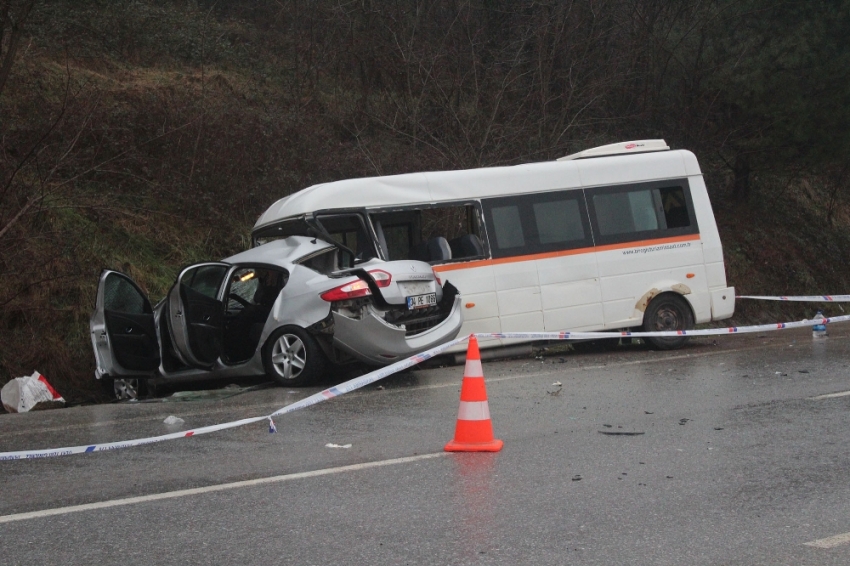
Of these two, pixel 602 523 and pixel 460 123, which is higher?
pixel 460 123

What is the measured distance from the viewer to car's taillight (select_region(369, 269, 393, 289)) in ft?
35.1

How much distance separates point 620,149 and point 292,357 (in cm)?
596

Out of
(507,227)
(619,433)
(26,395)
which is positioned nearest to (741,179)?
(507,227)

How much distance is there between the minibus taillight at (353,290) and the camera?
10.6 meters

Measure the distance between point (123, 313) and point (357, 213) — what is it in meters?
3.14

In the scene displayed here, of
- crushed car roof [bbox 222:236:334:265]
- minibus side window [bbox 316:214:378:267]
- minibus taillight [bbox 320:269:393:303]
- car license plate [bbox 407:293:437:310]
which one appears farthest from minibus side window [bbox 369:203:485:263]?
minibus taillight [bbox 320:269:393:303]

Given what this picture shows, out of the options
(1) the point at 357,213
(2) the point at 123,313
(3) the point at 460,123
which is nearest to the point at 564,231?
(1) the point at 357,213

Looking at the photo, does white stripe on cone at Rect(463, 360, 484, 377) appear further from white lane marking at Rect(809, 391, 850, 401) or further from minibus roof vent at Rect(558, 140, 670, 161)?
minibus roof vent at Rect(558, 140, 670, 161)

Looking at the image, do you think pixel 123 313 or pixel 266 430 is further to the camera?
pixel 123 313

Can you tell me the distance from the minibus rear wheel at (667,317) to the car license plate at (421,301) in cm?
391

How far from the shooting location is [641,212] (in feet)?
45.4

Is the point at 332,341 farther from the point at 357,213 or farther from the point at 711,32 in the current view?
the point at 711,32

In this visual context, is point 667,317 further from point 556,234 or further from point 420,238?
point 420,238

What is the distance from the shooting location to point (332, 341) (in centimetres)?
1081
